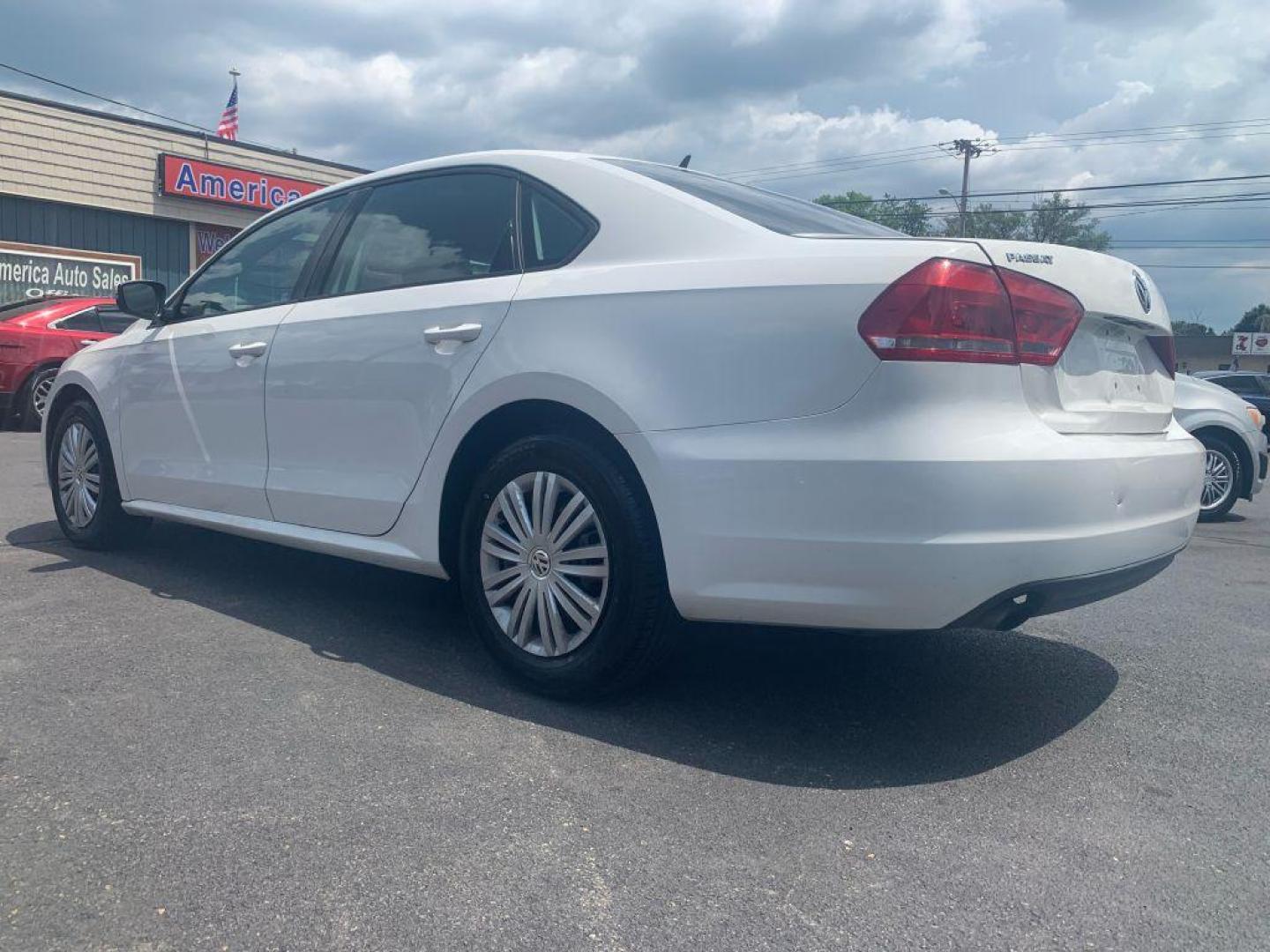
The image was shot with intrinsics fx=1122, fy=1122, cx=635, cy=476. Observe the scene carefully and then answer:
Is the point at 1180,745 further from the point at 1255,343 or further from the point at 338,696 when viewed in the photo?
the point at 1255,343

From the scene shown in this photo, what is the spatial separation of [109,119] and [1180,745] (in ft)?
66.0

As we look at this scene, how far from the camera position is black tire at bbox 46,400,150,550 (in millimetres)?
5246

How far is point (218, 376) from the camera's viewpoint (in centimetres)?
450

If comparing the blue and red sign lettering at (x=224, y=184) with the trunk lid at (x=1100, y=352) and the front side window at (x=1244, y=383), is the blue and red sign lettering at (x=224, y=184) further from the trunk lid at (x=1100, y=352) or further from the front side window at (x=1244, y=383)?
the trunk lid at (x=1100, y=352)

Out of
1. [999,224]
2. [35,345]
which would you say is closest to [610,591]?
[35,345]

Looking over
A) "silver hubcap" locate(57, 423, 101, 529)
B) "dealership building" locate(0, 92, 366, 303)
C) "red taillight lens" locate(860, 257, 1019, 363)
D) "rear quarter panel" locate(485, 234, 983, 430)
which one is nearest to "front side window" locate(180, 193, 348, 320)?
"silver hubcap" locate(57, 423, 101, 529)

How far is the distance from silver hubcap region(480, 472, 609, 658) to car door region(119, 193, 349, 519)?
1308 millimetres

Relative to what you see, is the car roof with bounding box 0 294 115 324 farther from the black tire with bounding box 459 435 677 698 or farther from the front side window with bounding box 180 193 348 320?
the black tire with bounding box 459 435 677 698

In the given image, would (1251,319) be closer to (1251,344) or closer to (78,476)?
(1251,344)

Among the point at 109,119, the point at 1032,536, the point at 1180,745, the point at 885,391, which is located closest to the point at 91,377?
the point at 885,391

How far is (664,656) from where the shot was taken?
319 centimetres

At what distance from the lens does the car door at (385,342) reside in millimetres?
3574

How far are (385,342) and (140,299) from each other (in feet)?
6.39

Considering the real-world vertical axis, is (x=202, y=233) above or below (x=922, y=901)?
above
